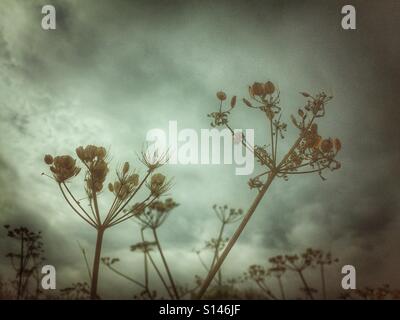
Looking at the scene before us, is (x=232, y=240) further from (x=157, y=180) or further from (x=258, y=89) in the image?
(x=258, y=89)

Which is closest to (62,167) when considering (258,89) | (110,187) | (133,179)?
(110,187)

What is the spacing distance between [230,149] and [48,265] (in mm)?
2939

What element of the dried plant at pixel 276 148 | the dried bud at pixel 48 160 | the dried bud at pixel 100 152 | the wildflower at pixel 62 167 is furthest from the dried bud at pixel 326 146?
the dried bud at pixel 48 160

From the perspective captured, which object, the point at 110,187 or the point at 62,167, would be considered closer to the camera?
the point at 62,167

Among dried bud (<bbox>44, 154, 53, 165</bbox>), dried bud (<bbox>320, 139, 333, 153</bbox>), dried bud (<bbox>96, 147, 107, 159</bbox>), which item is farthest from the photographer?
dried bud (<bbox>44, 154, 53, 165</bbox>)

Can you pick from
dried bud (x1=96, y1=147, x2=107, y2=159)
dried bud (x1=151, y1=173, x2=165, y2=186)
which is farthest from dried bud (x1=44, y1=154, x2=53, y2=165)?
dried bud (x1=151, y1=173, x2=165, y2=186)

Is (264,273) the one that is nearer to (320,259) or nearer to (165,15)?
(320,259)

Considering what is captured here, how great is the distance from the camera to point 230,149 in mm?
5191

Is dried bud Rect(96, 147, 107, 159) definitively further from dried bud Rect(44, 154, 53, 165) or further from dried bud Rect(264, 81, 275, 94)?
dried bud Rect(264, 81, 275, 94)

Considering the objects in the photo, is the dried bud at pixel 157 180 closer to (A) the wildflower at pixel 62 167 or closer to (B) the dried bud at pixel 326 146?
(A) the wildflower at pixel 62 167

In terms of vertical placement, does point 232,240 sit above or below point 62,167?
below

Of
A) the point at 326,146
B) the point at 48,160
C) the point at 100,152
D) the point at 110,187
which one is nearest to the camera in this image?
the point at 326,146

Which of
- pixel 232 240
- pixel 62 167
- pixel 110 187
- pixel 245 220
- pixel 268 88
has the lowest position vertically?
pixel 232 240
